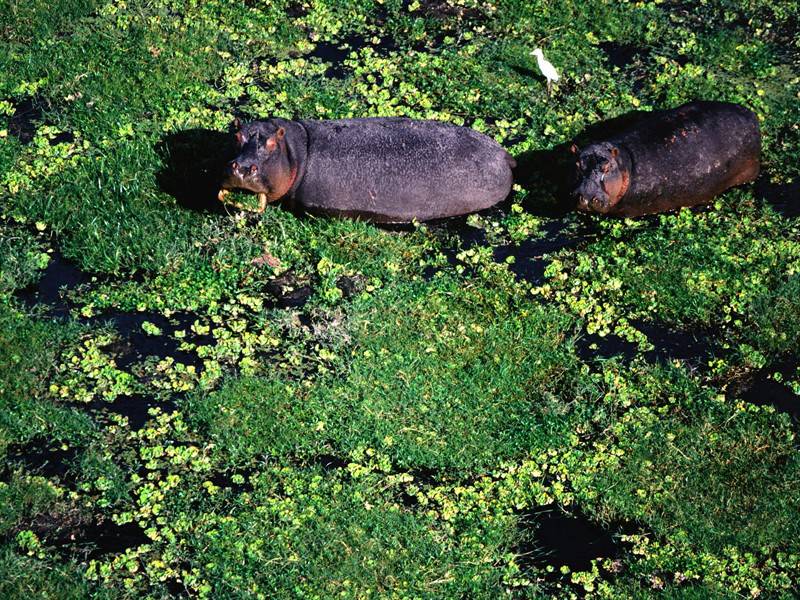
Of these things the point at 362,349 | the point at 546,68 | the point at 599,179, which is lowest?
the point at 362,349

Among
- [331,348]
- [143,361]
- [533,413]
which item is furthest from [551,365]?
[143,361]

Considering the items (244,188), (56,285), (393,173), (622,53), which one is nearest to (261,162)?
(244,188)

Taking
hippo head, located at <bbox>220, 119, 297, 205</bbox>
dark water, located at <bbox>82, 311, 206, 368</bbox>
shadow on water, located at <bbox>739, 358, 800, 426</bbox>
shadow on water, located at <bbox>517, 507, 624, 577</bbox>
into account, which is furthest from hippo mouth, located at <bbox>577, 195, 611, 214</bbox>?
dark water, located at <bbox>82, 311, 206, 368</bbox>

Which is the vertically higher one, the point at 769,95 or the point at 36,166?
the point at 769,95

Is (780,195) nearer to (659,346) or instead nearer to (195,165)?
(659,346)

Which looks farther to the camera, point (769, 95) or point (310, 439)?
point (769, 95)

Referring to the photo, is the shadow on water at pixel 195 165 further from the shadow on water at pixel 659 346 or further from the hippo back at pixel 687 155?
the hippo back at pixel 687 155

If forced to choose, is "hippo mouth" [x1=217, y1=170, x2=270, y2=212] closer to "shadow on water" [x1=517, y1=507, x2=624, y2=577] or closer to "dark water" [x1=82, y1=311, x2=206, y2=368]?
"dark water" [x1=82, y1=311, x2=206, y2=368]

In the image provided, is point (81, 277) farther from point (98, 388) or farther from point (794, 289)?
point (794, 289)

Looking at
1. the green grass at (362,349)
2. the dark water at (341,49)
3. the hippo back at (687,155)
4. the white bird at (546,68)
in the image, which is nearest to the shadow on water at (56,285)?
the green grass at (362,349)
